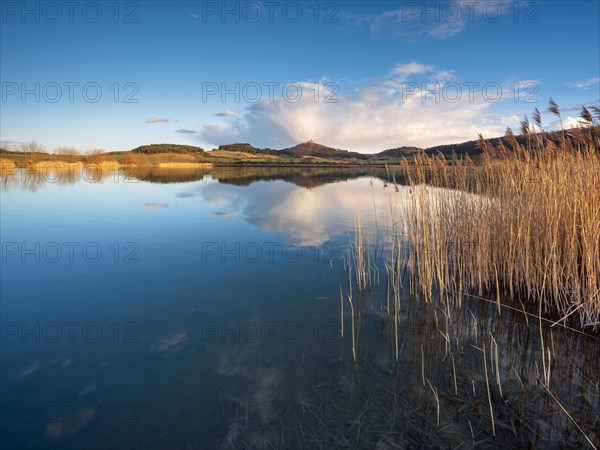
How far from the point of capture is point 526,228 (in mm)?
5672

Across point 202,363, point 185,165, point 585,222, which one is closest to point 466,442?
point 202,363

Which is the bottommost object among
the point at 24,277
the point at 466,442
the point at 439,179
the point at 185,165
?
the point at 466,442

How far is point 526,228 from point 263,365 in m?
5.46

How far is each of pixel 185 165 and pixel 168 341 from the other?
295 feet

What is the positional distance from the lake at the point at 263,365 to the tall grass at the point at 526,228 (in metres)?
0.71

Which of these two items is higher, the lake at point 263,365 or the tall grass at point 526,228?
the tall grass at point 526,228

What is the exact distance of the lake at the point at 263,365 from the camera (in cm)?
309

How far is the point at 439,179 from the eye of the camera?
7.30 meters

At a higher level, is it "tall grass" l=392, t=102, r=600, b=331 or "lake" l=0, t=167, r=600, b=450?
"tall grass" l=392, t=102, r=600, b=331

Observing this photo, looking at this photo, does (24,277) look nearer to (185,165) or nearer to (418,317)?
(418,317)

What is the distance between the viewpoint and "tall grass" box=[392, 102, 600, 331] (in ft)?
16.1

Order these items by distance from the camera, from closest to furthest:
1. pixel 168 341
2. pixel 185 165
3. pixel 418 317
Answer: pixel 168 341, pixel 418 317, pixel 185 165

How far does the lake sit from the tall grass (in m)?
0.71

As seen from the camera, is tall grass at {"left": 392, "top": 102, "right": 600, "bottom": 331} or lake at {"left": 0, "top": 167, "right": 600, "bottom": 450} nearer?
lake at {"left": 0, "top": 167, "right": 600, "bottom": 450}
